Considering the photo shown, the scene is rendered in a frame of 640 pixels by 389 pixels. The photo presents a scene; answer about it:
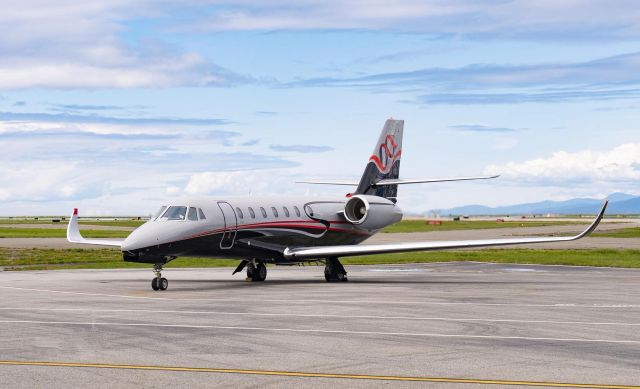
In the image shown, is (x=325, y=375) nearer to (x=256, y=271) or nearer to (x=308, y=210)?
(x=256, y=271)

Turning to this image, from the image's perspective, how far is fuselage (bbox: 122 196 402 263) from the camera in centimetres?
3106

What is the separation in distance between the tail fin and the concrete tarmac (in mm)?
8190

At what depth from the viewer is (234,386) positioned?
40.4ft

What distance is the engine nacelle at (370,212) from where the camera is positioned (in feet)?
127

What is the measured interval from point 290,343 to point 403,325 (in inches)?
149

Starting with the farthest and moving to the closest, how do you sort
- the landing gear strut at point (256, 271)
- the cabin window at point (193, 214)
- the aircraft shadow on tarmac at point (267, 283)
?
the landing gear strut at point (256, 271), the aircraft shadow on tarmac at point (267, 283), the cabin window at point (193, 214)

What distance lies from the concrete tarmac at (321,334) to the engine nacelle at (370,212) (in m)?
5.13

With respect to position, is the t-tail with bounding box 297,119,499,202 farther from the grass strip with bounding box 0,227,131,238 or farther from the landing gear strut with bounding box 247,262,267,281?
the grass strip with bounding box 0,227,131,238

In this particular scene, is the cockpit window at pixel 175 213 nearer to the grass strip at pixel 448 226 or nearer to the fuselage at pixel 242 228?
the fuselage at pixel 242 228

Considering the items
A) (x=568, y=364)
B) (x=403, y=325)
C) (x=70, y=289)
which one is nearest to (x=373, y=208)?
(x=70, y=289)

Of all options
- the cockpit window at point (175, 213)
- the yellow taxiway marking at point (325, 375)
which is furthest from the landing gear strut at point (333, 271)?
the yellow taxiway marking at point (325, 375)

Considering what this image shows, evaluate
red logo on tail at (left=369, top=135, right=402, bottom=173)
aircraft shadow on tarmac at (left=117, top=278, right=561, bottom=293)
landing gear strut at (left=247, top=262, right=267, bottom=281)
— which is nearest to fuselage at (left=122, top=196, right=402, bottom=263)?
landing gear strut at (left=247, top=262, right=267, bottom=281)

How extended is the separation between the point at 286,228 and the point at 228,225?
3.42 metres

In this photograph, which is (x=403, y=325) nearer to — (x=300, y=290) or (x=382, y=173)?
(x=300, y=290)
